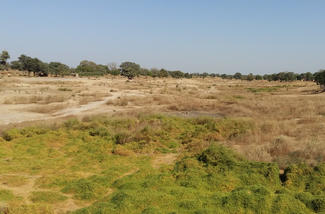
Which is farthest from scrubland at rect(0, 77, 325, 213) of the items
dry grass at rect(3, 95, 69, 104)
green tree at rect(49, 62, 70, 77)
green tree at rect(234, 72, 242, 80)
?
green tree at rect(234, 72, 242, 80)

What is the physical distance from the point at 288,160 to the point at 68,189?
28.9 ft

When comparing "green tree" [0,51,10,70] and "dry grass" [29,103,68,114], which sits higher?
"green tree" [0,51,10,70]

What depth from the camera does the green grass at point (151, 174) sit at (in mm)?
6652

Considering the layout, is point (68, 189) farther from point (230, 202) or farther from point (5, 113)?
point (5, 113)

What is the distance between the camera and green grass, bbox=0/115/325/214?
6.65m

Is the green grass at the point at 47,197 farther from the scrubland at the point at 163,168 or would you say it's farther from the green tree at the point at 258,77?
the green tree at the point at 258,77

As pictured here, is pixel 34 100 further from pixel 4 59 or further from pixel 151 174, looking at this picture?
pixel 4 59

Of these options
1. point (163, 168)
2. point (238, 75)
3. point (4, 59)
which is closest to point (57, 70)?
point (4, 59)

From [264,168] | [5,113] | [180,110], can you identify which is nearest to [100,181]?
[264,168]

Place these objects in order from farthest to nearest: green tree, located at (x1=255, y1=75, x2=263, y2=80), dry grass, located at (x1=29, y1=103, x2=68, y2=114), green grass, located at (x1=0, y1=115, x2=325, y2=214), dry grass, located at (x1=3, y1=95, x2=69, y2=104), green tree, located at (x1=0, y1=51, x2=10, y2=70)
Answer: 1. green tree, located at (x1=255, y1=75, x2=263, y2=80)
2. green tree, located at (x1=0, y1=51, x2=10, y2=70)
3. dry grass, located at (x1=3, y1=95, x2=69, y2=104)
4. dry grass, located at (x1=29, y1=103, x2=68, y2=114)
5. green grass, located at (x1=0, y1=115, x2=325, y2=214)

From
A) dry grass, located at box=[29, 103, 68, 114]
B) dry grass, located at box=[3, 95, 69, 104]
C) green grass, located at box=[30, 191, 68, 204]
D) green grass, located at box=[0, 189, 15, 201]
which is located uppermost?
dry grass, located at box=[3, 95, 69, 104]

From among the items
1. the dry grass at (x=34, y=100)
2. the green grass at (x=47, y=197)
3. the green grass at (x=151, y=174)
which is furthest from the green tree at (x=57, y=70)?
the green grass at (x=47, y=197)

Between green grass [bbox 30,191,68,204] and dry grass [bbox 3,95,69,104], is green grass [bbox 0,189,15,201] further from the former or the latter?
dry grass [bbox 3,95,69,104]

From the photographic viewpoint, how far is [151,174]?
908cm
